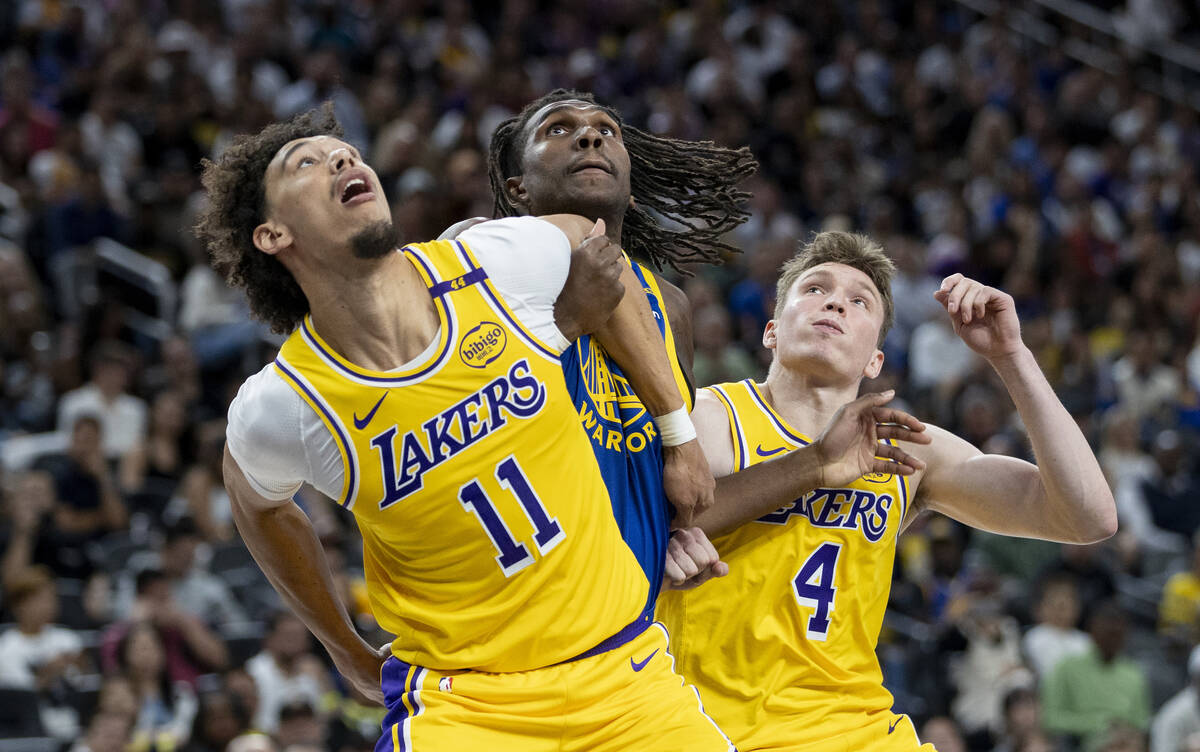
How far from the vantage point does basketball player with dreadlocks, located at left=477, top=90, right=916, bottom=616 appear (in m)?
3.81

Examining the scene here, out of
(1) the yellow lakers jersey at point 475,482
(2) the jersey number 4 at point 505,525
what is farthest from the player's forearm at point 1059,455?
(2) the jersey number 4 at point 505,525

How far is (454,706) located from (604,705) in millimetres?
347

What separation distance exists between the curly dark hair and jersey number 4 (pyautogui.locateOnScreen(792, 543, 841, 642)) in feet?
4.95

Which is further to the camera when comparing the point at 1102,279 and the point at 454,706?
the point at 1102,279

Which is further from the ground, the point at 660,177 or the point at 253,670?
the point at 660,177

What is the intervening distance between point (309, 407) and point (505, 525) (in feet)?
1.70

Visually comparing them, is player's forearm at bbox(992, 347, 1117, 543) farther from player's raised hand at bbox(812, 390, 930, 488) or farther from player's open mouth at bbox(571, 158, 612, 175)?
player's open mouth at bbox(571, 158, 612, 175)

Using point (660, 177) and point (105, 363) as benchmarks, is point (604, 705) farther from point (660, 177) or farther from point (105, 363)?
point (105, 363)

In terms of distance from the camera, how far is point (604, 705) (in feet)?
11.5

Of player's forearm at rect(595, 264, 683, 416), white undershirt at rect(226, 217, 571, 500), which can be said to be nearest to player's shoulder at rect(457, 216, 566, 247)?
white undershirt at rect(226, 217, 571, 500)

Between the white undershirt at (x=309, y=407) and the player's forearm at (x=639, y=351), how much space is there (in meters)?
0.23

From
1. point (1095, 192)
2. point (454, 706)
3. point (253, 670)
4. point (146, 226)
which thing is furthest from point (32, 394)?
point (1095, 192)

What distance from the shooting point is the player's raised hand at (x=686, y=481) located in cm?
384

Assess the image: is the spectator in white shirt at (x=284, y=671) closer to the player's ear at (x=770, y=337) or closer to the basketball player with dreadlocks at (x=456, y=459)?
the player's ear at (x=770, y=337)
